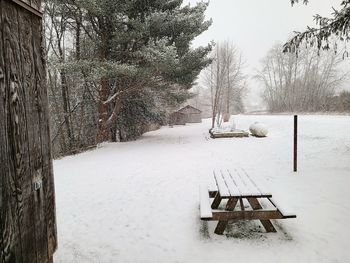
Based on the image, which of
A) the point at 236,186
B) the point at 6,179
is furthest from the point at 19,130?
the point at 236,186

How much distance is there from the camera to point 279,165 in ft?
27.4

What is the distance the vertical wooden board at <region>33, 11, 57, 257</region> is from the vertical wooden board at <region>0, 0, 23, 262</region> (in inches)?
13.8

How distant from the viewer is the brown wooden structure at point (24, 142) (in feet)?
5.15

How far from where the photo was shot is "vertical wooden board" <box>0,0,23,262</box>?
1542 mm

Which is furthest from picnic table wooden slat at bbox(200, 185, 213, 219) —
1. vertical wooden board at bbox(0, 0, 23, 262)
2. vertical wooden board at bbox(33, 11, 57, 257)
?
vertical wooden board at bbox(0, 0, 23, 262)

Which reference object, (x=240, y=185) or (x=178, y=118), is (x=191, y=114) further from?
(x=240, y=185)

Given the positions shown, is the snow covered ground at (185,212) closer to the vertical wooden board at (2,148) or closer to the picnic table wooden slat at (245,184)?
the picnic table wooden slat at (245,184)

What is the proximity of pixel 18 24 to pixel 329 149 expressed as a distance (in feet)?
35.5

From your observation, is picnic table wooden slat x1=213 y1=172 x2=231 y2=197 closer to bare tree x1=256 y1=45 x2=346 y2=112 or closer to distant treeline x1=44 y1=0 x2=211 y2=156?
distant treeline x1=44 y1=0 x2=211 y2=156

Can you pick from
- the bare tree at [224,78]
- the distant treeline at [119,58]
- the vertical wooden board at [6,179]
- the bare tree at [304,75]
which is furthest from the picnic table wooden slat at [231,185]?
the bare tree at [304,75]

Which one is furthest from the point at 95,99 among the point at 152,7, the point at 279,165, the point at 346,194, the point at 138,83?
the point at 346,194

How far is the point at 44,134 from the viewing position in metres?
2.02

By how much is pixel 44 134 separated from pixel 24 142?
0.90ft

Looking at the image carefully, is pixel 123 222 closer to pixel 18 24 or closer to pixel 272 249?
pixel 272 249
